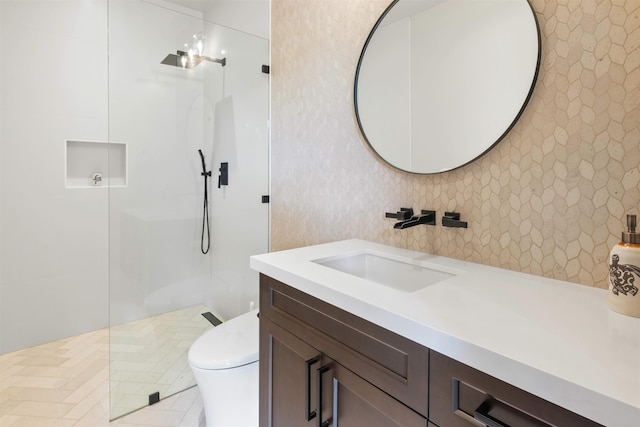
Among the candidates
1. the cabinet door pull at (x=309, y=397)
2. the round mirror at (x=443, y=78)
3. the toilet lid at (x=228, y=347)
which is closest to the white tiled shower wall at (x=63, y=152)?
the toilet lid at (x=228, y=347)

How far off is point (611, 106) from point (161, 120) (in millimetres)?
2547

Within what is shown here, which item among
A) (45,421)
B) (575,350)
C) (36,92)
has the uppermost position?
(36,92)

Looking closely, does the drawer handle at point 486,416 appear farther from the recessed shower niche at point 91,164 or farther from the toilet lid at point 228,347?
the recessed shower niche at point 91,164

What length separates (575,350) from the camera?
1.71ft

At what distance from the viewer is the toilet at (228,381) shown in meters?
1.37

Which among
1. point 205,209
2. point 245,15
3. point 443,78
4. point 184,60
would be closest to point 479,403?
point 443,78

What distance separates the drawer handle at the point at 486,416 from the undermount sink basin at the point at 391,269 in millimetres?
503

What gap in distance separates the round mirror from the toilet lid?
1.03 m

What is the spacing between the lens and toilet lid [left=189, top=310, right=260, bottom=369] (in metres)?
1.37

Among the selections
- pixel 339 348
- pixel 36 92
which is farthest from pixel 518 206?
pixel 36 92

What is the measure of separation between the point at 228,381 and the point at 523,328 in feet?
3.95

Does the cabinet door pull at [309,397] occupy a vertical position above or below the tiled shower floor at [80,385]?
above

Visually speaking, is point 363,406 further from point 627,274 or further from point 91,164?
point 91,164

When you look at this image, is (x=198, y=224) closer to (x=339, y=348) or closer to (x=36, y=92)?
(x=36, y=92)
